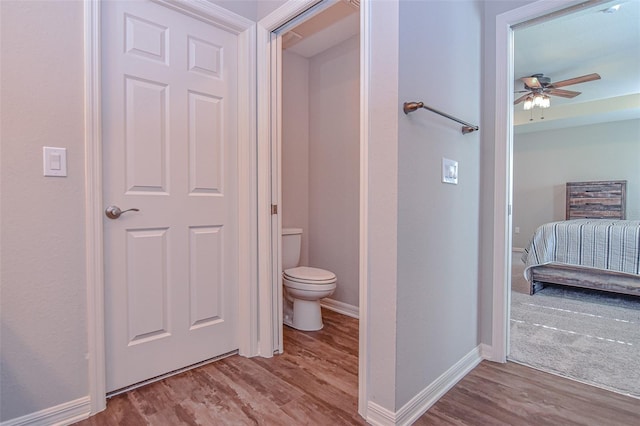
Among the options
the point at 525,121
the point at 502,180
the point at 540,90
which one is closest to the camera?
the point at 502,180

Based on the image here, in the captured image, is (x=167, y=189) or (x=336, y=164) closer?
(x=167, y=189)

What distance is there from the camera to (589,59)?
12.2ft

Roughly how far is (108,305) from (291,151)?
188 cm

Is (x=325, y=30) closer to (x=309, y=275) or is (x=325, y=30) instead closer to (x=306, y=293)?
(x=309, y=275)

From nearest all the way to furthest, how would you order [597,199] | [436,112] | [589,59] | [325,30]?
[436,112] → [325,30] → [589,59] → [597,199]

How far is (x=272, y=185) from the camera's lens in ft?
6.57

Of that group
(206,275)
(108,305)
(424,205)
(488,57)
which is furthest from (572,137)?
(108,305)

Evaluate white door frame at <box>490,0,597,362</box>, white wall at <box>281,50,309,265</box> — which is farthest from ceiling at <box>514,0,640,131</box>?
white wall at <box>281,50,309,265</box>

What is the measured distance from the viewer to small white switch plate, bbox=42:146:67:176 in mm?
1326

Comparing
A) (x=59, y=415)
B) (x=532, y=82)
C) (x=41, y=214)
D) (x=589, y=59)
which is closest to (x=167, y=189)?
(x=41, y=214)

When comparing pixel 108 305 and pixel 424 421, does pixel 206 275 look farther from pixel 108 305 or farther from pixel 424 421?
pixel 424 421

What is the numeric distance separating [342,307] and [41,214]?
2.14 meters

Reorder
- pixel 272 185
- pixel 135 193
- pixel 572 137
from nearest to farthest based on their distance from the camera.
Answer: pixel 135 193 → pixel 272 185 → pixel 572 137

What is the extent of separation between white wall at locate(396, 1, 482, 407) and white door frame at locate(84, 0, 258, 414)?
0.96 meters
